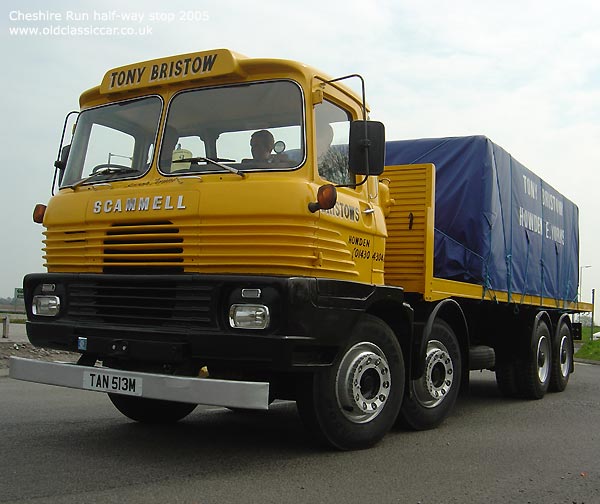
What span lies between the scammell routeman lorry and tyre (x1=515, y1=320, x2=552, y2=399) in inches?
109

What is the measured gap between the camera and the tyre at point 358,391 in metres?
5.46

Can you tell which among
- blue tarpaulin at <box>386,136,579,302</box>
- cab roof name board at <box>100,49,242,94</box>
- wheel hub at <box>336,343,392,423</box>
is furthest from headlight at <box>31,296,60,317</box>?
blue tarpaulin at <box>386,136,579,302</box>

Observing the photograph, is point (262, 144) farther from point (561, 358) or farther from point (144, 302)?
point (561, 358)

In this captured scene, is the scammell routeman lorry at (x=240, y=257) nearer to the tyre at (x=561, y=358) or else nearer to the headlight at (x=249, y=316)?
the headlight at (x=249, y=316)

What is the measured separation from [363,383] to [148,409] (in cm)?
222

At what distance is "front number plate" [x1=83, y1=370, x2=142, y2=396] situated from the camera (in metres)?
5.05

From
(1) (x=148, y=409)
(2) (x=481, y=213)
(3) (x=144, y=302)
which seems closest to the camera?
(3) (x=144, y=302)

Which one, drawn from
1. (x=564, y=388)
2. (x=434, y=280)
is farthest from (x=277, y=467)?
(x=564, y=388)

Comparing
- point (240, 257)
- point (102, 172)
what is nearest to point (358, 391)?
point (240, 257)

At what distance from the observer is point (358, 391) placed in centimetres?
572

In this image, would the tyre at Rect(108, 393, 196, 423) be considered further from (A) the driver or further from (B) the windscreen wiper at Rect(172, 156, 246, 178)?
(A) the driver

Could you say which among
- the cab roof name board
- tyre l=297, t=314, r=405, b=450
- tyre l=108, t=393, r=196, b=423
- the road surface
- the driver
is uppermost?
the cab roof name board

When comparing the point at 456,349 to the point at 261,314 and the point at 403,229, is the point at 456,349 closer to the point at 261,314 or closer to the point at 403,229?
the point at 403,229

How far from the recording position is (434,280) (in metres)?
7.09
